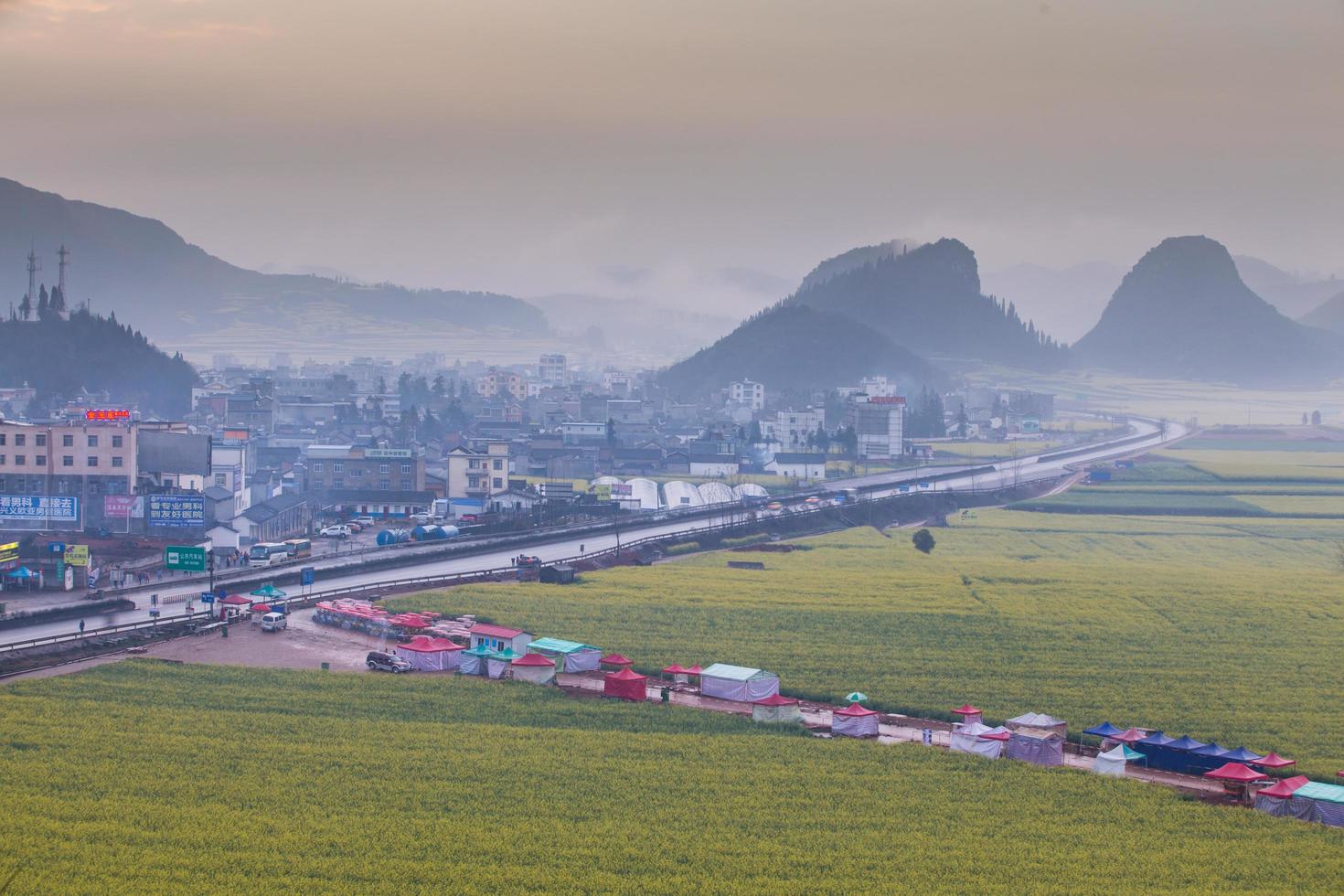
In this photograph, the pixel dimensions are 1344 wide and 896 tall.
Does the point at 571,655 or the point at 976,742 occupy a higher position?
the point at 571,655

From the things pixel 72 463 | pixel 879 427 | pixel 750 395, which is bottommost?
pixel 72 463

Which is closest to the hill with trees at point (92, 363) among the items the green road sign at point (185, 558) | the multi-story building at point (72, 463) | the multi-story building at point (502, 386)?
the multi-story building at point (502, 386)

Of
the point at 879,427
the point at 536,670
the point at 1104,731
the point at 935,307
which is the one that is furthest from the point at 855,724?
the point at 935,307

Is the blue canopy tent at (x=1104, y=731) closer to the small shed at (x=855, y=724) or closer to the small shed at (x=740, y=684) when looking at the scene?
the small shed at (x=855, y=724)

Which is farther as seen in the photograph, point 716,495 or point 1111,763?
point 716,495

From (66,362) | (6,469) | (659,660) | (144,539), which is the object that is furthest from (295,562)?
(66,362)

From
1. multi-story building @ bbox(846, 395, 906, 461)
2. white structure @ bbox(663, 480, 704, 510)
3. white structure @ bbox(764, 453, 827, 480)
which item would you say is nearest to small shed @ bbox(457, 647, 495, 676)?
white structure @ bbox(663, 480, 704, 510)

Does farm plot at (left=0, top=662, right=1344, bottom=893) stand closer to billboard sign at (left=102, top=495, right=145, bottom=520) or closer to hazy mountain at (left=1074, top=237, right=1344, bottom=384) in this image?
billboard sign at (left=102, top=495, right=145, bottom=520)

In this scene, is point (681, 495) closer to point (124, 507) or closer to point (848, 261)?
point (124, 507)
